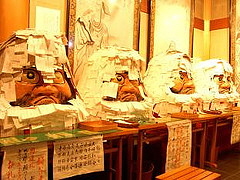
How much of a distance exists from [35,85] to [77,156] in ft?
2.59

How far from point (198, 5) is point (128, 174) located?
459 cm

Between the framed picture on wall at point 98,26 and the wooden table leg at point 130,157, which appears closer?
the wooden table leg at point 130,157

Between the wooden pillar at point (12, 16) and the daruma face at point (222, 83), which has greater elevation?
the wooden pillar at point (12, 16)

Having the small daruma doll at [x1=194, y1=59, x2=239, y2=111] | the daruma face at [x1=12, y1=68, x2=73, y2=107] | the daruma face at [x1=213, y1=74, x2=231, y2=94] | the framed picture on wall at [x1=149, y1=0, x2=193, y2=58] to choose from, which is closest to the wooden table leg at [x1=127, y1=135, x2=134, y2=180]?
the daruma face at [x1=12, y1=68, x2=73, y2=107]

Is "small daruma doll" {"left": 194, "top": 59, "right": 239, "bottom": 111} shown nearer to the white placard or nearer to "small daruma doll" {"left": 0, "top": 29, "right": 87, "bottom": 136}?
the white placard

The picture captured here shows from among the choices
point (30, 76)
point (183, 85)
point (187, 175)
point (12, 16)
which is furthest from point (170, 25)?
point (30, 76)

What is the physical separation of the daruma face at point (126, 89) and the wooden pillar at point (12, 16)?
137 centimetres

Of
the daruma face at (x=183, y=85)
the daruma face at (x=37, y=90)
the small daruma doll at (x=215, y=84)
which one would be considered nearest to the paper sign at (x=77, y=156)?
the daruma face at (x=37, y=90)

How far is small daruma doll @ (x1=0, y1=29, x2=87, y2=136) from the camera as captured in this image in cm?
241

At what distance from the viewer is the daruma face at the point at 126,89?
3.48 m

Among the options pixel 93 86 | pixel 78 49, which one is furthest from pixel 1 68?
pixel 78 49

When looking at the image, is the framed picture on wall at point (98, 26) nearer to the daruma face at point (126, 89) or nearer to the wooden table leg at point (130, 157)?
the daruma face at point (126, 89)

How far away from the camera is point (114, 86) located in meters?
3.39

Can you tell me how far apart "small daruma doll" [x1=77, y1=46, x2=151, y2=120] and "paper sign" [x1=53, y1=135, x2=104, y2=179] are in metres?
0.69
